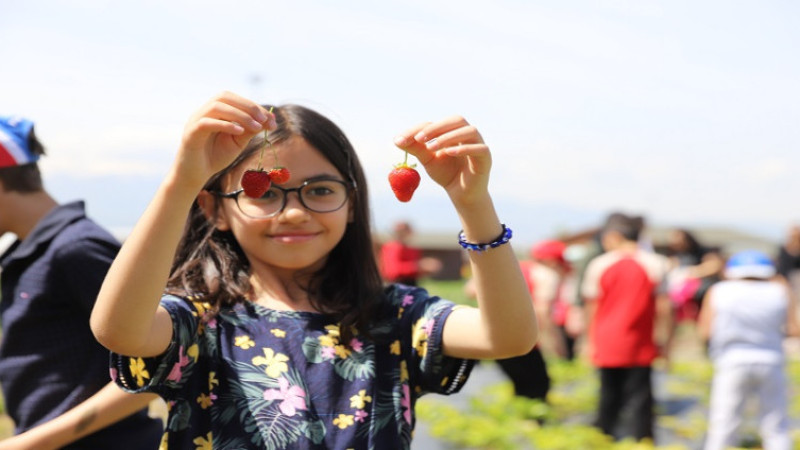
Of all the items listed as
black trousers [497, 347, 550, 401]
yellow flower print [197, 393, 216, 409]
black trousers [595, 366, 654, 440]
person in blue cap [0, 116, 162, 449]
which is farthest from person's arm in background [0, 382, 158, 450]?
black trousers [595, 366, 654, 440]

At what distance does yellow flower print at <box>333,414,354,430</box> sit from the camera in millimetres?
1728

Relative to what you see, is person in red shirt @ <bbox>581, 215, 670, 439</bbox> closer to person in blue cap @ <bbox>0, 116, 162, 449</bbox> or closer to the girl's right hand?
person in blue cap @ <bbox>0, 116, 162, 449</bbox>

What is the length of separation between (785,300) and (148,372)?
4730mm

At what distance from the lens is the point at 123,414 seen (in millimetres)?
2086

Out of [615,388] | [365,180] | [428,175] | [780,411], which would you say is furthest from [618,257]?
[428,175]

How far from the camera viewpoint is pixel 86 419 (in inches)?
80.6

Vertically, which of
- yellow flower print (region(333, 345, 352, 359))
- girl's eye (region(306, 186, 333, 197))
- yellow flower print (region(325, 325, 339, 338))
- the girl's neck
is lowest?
yellow flower print (region(333, 345, 352, 359))

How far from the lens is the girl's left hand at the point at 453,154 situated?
1495 mm

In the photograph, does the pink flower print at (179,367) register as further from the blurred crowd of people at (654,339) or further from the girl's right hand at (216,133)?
the blurred crowd of people at (654,339)

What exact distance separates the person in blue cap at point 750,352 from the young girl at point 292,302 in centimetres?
396

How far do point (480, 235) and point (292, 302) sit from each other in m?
0.49

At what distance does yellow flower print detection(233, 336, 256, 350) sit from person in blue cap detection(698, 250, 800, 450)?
4.26 meters

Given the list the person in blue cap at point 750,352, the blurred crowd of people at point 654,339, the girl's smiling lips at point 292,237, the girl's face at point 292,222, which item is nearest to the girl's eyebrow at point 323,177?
the girl's face at point 292,222

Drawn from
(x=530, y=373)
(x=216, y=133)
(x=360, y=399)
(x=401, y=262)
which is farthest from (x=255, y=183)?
(x=401, y=262)
